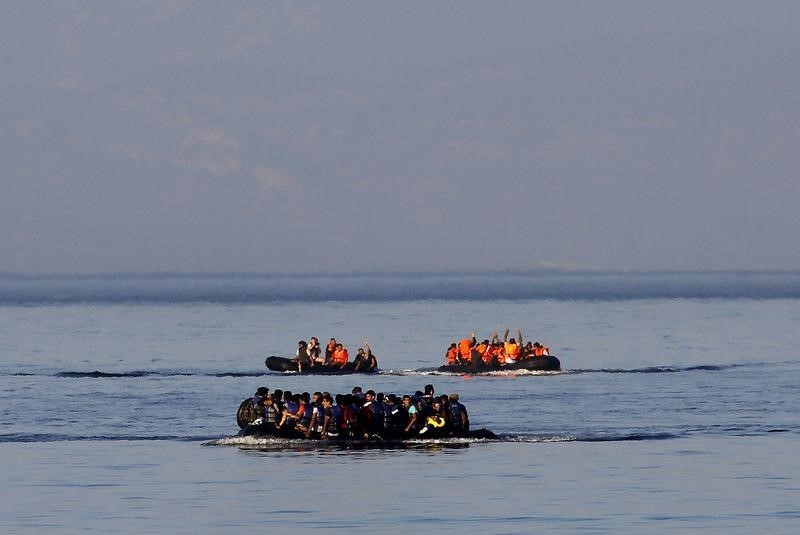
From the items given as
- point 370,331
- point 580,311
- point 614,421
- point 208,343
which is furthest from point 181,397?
point 580,311

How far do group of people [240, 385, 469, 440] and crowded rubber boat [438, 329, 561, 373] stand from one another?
27540 millimetres

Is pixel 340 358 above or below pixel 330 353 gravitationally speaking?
below

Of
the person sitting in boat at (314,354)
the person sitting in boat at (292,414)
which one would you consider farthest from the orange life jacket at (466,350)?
the person sitting in boat at (292,414)

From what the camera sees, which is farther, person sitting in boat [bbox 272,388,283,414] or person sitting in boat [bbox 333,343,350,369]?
person sitting in boat [bbox 333,343,350,369]

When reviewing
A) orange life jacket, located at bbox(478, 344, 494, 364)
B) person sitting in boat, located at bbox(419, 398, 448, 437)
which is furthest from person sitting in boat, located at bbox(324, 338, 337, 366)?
person sitting in boat, located at bbox(419, 398, 448, 437)

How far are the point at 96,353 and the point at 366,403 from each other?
61624mm

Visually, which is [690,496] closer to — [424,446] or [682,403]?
[424,446]

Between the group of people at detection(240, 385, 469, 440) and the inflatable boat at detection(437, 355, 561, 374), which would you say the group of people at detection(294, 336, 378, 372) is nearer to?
the inflatable boat at detection(437, 355, 561, 374)

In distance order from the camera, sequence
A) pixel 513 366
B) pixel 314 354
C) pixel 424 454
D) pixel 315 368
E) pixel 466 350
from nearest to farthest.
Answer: pixel 424 454
pixel 466 350
pixel 513 366
pixel 315 368
pixel 314 354

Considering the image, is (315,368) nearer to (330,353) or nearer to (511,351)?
(330,353)

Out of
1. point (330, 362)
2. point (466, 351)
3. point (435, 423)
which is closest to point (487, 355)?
point (466, 351)

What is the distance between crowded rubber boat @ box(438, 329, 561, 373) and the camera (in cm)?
7969

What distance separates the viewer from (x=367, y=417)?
51781 mm

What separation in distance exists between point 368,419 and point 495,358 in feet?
94.6
